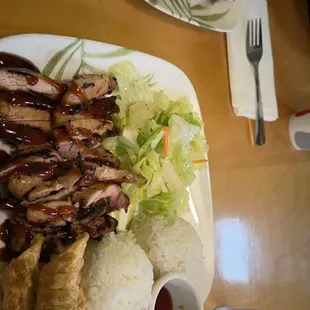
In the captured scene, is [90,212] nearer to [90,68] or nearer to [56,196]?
[56,196]

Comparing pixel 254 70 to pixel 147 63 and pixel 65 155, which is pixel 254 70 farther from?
pixel 65 155

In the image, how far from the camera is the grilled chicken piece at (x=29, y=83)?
1.56 meters

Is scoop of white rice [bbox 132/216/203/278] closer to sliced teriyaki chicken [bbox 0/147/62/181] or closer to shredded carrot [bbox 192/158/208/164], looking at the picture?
shredded carrot [bbox 192/158/208/164]

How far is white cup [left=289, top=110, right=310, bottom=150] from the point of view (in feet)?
10.4

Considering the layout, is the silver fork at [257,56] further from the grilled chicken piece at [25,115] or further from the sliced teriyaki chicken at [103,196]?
the grilled chicken piece at [25,115]

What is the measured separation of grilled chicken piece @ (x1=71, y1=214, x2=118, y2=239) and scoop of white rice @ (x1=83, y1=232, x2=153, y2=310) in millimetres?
28

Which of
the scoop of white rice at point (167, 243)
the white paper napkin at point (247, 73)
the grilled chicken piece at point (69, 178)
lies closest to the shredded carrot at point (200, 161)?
the scoop of white rice at point (167, 243)

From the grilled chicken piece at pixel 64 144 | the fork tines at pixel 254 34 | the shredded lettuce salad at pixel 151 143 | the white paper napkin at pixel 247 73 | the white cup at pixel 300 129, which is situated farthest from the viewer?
the white cup at pixel 300 129

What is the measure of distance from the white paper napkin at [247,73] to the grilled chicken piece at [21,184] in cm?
153

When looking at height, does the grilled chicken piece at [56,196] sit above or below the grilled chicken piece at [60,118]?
below

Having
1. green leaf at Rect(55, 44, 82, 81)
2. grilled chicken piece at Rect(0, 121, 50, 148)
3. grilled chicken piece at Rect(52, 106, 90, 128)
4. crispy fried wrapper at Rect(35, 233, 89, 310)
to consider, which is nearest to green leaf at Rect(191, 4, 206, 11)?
green leaf at Rect(55, 44, 82, 81)

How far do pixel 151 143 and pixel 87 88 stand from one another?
1.42 feet

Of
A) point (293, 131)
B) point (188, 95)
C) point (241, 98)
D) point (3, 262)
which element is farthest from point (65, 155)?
point (293, 131)

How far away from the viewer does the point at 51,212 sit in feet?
5.27
